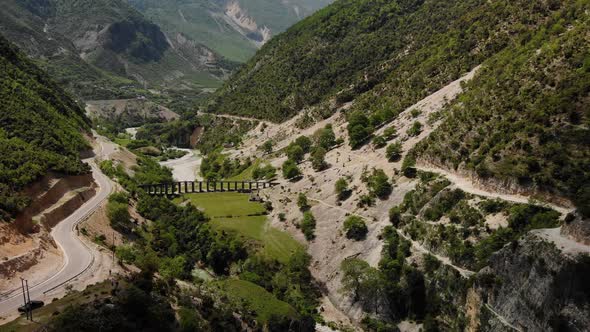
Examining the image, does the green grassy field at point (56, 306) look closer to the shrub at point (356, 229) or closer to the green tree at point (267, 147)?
the shrub at point (356, 229)

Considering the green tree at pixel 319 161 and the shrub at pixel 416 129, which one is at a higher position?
the shrub at pixel 416 129

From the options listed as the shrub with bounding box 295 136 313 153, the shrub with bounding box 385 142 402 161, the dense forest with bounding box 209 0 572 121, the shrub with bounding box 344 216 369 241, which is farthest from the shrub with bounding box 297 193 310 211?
the dense forest with bounding box 209 0 572 121

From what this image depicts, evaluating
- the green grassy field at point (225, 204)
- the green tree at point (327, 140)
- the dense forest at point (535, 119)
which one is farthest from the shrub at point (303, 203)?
the green tree at point (327, 140)

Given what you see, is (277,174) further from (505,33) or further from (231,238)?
(505,33)

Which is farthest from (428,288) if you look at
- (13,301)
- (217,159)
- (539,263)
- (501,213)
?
(217,159)

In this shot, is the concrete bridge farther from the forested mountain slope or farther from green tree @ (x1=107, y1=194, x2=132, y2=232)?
green tree @ (x1=107, y1=194, x2=132, y2=232)
